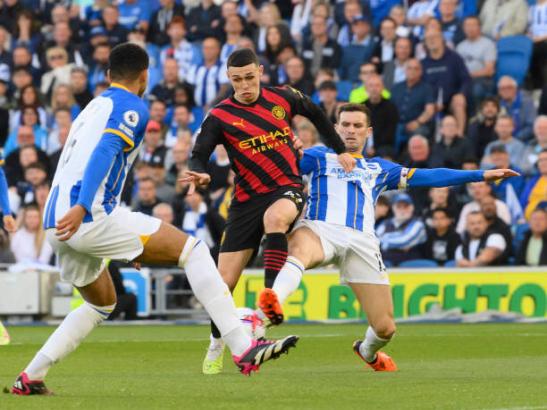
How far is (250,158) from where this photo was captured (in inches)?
412

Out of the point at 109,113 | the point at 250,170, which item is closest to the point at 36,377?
the point at 109,113

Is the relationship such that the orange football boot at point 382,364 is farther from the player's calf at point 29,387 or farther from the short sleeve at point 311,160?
the player's calf at point 29,387

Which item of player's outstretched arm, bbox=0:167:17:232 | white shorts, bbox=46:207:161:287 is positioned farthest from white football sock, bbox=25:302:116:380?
player's outstretched arm, bbox=0:167:17:232

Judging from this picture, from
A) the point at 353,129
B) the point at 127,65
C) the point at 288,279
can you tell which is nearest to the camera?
the point at 127,65

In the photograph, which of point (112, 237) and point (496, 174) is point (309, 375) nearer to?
point (496, 174)

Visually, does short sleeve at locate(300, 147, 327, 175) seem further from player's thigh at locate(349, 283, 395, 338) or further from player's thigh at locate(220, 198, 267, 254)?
player's thigh at locate(349, 283, 395, 338)

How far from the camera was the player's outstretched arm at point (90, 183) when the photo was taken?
7523mm

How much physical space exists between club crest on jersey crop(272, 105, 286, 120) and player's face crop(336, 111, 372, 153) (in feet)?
1.84

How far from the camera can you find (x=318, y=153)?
1088 cm

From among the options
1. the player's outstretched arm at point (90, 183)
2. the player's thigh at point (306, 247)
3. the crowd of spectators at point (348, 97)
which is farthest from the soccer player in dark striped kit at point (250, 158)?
the crowd of spectators at point (348, 97)

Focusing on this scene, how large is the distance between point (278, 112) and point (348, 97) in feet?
34.2

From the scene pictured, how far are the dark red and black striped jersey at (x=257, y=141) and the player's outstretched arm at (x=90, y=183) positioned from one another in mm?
2763

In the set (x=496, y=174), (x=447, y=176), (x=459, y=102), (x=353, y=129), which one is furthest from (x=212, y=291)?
(x=459, y=102)

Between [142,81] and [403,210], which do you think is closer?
[142,81]
